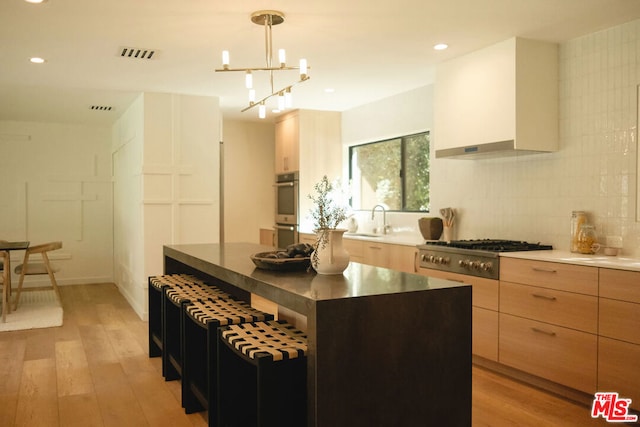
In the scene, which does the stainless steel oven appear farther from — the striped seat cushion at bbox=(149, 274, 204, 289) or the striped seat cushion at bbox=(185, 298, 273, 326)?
the striped seat cushion at bbox=(185, 298, 273, 326)

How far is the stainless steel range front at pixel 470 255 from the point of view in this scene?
3.70 meters

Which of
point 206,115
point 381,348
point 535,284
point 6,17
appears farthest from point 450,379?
point 206,115

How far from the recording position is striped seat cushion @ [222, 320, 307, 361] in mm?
2107

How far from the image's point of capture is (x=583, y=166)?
12.2 feet

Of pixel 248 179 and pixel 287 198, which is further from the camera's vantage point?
pixel 248 179

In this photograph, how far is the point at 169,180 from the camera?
18.7 feet

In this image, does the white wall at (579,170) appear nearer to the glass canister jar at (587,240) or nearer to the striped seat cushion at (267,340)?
the glass canister jar at (587,240)

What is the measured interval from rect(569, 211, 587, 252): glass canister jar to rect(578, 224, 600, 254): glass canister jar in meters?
0.03

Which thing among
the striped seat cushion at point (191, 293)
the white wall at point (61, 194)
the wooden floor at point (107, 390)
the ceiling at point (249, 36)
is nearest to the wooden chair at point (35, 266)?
the wooden floor at point (107, 390)

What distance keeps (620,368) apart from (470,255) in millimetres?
1253

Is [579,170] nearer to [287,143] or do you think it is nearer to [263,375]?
[263,375]

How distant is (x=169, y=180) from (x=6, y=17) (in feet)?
8.44

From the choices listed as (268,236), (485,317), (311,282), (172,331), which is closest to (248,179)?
(268,236)

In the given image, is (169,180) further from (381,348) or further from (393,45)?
(381,348)
